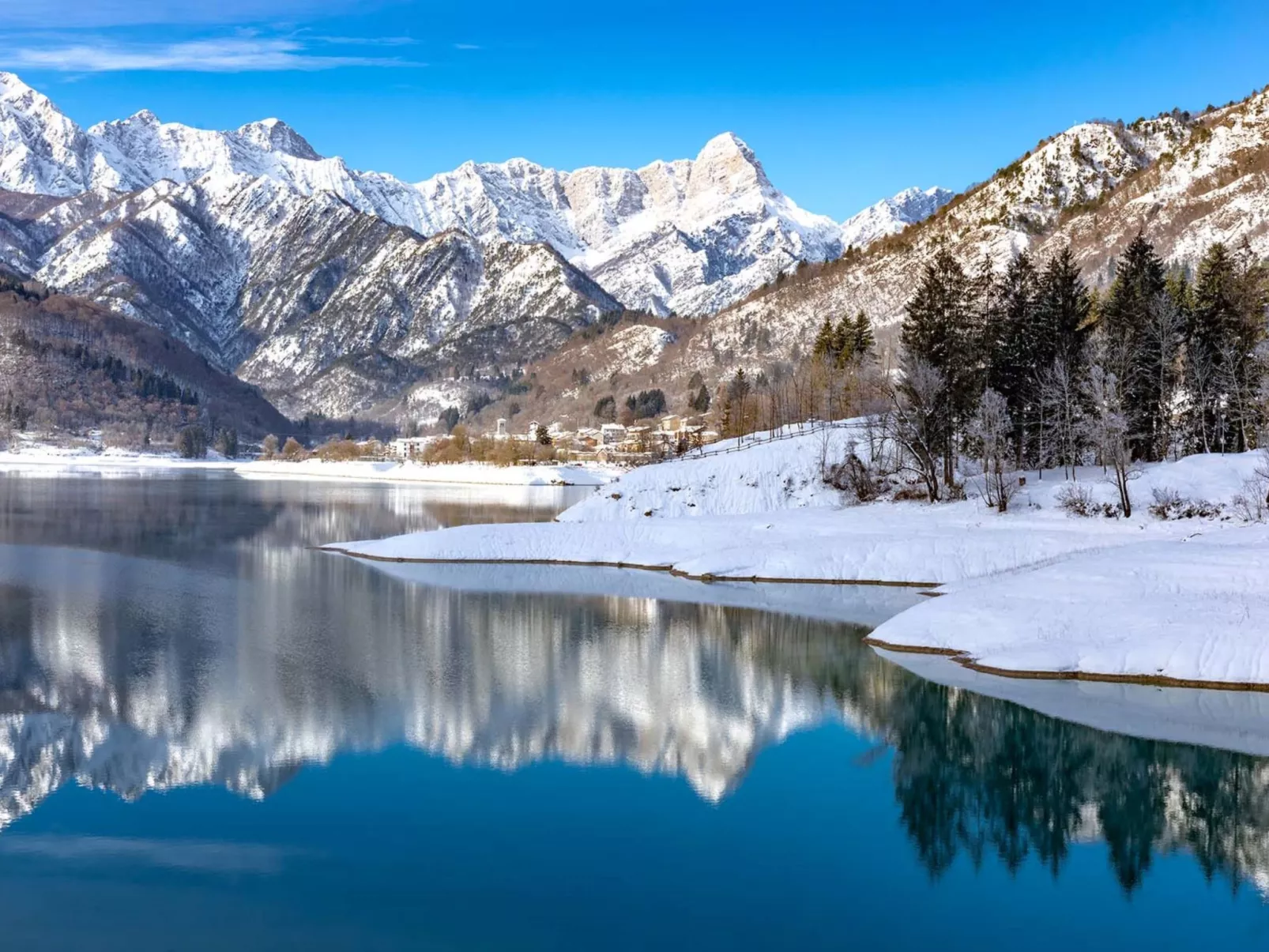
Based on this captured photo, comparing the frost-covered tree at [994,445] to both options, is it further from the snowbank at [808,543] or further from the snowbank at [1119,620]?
the snowbank at [1119,620]

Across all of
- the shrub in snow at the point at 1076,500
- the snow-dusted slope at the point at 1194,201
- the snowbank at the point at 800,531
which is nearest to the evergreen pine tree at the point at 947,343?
the snowbank at the point at 800,531

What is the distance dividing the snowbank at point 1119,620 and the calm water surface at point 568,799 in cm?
271

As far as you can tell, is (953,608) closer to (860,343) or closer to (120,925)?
(120,925)

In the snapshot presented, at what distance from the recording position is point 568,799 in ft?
65.8

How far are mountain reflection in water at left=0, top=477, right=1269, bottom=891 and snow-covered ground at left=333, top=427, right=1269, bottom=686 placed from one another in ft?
10.3

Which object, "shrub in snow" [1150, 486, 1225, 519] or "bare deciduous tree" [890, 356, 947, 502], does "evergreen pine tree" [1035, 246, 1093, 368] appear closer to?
"bare deciduous tree" [890, 356, 947, 502]

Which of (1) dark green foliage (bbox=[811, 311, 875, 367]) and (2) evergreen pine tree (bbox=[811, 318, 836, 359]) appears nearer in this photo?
(1) dark green foliage (bbox=[811, 311, 875, 367])

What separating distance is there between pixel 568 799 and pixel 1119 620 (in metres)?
18.8

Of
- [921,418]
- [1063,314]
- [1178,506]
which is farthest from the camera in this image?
[1063,314]

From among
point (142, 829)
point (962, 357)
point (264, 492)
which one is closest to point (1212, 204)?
point (962, 357)

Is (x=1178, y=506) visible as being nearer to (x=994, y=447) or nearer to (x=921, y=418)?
(x=994, y=447)

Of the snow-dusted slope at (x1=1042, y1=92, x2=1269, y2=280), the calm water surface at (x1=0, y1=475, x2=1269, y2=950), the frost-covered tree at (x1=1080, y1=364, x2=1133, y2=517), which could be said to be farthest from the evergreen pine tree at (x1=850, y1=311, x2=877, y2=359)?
the calm water surface at (x1=0, y1=475, x2=1269, y2=950)

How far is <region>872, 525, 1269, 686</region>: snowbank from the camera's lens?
28.5 metres

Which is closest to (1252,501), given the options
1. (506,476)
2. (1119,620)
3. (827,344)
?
(1119,620)
